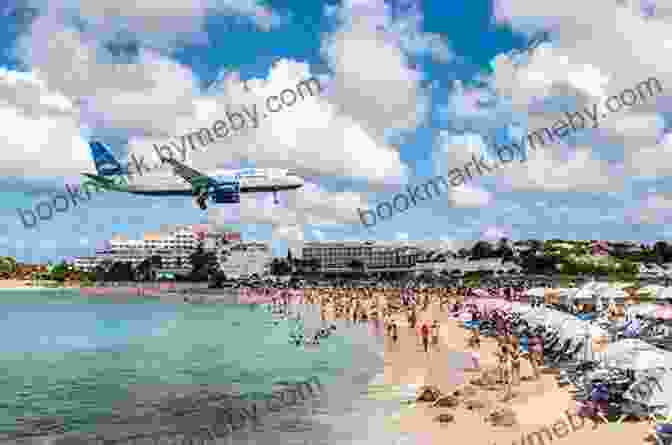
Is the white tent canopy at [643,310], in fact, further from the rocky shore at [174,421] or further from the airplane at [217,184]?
the airplane at [217,184]

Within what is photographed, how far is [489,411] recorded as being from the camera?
73.5ft

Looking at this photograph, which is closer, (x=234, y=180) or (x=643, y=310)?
(x=643, y=310)

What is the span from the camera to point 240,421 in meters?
23.2

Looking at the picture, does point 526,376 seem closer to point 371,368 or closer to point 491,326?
point 371,368

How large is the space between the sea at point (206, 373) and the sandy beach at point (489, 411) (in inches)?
40.2

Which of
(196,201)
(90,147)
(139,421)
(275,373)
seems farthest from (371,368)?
(90,147)

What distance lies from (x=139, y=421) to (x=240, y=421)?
144 inches

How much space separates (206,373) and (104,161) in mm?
33510

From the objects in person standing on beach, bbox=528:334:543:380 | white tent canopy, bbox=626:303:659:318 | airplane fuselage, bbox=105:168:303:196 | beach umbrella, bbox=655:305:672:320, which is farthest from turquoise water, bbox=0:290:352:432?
beach umbrella, bbox=655:305:672:320

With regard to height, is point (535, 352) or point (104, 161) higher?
point (104, 161)

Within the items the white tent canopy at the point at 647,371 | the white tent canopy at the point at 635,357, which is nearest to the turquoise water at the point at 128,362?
the white tent canopy at the point at 635,357

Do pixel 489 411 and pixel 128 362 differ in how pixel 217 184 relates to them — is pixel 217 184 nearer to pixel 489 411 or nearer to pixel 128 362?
pixel 128 362

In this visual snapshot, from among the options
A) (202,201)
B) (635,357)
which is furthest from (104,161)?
(635,357)

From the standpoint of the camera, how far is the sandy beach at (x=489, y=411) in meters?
18.8
